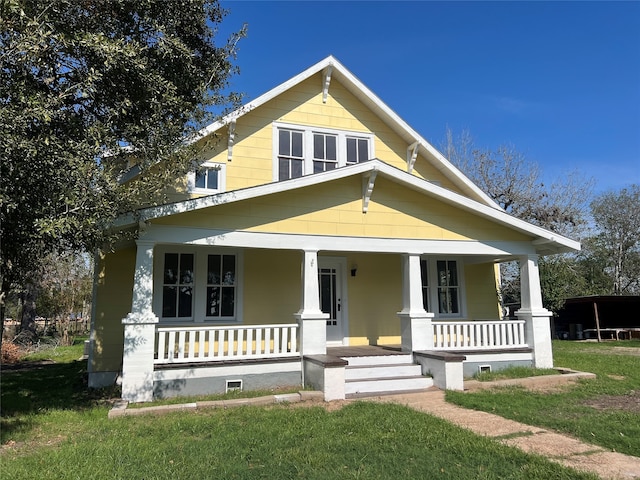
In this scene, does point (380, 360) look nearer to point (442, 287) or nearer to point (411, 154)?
point (442, 287)

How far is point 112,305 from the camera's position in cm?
973

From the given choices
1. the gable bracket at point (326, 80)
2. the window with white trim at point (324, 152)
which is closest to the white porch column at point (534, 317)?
the window with white trim at point (324, 152)

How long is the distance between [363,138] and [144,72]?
6.81 metres

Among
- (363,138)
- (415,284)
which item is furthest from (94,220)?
(363,138)

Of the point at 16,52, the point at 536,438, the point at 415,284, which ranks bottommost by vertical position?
the point at 536,438

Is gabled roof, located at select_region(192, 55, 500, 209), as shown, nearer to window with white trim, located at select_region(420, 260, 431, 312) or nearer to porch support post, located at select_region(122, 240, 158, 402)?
window with white trim, located at select_region(420, 260, 431, 312)

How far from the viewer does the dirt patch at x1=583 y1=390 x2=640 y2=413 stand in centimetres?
725

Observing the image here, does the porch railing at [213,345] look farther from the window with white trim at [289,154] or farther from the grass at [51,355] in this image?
the grass at [51,355]

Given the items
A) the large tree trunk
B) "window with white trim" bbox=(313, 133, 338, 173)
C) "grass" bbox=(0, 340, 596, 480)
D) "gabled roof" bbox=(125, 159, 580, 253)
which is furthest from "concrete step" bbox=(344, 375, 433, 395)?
the large tree trunk

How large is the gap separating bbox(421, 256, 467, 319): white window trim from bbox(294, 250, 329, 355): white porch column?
427 cm

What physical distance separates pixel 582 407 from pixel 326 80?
29.4 feet

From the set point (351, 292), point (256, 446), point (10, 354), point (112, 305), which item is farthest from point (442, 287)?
point (10, 354)

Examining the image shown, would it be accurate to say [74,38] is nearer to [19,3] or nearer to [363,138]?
[19,3]

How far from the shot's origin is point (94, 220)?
554 centimetres
